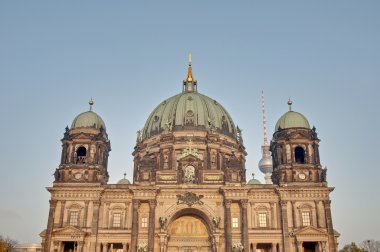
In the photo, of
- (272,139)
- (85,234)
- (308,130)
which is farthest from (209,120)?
(85,234)

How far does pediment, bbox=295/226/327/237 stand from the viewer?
51.4 metres

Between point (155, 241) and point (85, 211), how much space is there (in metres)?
9.84

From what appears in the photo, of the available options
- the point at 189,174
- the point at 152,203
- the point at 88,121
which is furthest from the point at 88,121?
the point at 189,174

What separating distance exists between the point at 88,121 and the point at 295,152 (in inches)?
1169

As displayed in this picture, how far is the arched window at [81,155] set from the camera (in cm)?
5772

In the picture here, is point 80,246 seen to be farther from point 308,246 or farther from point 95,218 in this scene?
point 308,246

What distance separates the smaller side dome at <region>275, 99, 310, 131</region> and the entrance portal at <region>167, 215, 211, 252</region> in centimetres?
1781

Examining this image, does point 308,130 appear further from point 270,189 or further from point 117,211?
point 117,211

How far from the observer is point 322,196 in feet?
178

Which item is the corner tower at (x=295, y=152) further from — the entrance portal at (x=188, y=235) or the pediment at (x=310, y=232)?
the entrance portal at (x=188, y=235)

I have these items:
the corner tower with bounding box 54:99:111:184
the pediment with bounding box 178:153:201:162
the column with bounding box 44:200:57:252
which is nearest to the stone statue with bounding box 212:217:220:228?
the pediment with bounding box 178:153:201:162

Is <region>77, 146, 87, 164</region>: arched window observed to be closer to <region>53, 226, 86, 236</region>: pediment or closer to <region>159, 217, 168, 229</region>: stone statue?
<region>53, 226, 86, 236</region>: pediment

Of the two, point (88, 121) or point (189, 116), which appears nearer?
point (88, 121)

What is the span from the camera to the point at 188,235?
56.1 meters
